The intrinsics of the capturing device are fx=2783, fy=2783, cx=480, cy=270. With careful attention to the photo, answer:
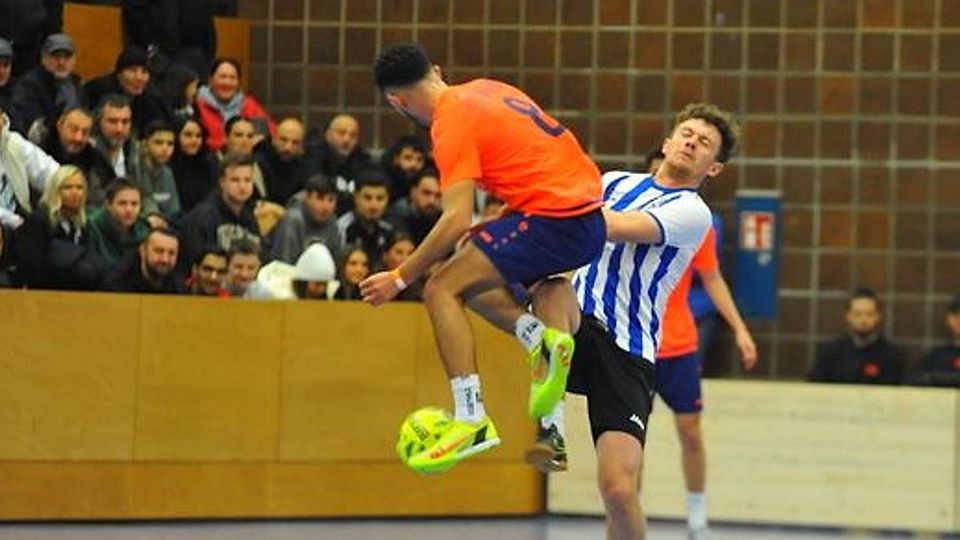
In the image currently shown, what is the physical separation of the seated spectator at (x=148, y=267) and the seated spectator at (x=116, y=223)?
0.18ft

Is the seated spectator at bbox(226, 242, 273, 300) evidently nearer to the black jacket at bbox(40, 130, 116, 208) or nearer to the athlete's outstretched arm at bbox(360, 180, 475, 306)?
the black jacket at bbox(40, 130, 116, 208)

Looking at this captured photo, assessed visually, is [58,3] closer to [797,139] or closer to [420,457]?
[797,139]

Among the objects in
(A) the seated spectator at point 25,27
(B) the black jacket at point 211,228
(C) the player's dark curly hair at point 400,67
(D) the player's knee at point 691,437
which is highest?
(A) the seated spectator at point 25,27

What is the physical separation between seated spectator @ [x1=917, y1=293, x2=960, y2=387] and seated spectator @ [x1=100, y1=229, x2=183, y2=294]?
4828 millimetres

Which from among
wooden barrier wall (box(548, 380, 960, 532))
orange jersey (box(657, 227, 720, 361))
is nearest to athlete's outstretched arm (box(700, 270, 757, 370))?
orange jersey (box(657, 227, 720, 361))

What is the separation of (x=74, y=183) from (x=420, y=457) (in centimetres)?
479

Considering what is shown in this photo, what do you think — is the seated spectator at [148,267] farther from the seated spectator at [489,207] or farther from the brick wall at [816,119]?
the brick wall at [816,119]

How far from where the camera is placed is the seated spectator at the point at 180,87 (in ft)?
54.2

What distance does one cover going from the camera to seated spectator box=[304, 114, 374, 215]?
16797 millimetres

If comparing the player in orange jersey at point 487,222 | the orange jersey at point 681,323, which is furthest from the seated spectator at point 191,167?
the player in orange jersey at point 487,222

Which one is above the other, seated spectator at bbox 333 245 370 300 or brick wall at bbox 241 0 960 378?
brick wall at bbox 241 0 960 378

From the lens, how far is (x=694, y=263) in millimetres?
14578

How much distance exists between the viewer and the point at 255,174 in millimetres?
16250

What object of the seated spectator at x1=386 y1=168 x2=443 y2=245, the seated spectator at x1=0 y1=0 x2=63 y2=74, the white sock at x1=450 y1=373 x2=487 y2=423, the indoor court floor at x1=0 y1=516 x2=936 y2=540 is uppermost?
the seated spectator at x1=0 y1=0 x2=63 y2=74
